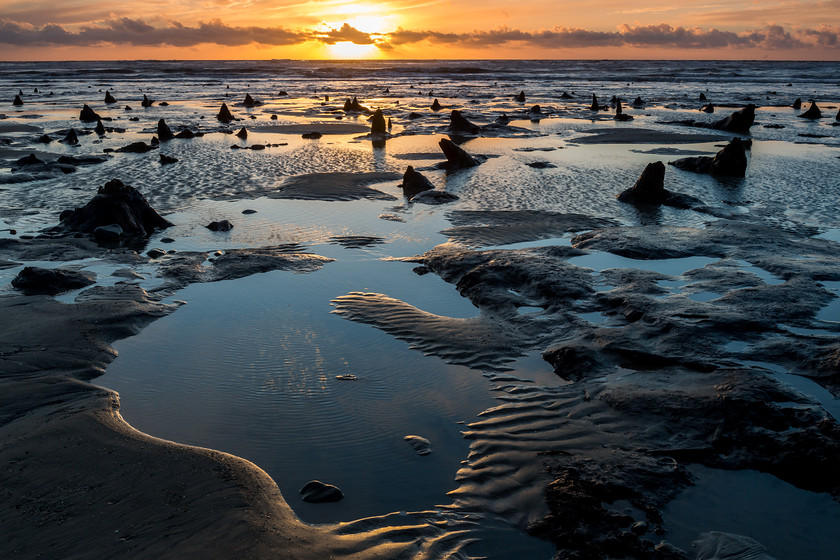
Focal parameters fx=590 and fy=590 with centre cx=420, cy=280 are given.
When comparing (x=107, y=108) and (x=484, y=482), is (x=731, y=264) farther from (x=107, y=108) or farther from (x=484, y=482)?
(x=107, y=108)

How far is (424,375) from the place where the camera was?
717 centimetres

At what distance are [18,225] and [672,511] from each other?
46.2 ft

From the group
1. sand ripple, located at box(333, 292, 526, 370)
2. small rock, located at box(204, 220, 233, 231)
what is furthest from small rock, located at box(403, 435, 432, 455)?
small rock, located at box(204, 220, 233, 231)

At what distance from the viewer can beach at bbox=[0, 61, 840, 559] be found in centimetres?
468

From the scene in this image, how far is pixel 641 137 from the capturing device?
28078mm

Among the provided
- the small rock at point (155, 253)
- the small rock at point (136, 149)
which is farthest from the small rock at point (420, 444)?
the small rock at point (136, 149)

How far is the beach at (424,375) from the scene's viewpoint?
15.4 feet

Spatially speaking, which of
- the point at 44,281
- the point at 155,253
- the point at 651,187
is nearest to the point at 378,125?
the point at 651,187

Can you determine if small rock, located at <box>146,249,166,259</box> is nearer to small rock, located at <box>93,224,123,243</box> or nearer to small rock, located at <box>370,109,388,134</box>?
small rock, located at <box>93,224,123,243</box>

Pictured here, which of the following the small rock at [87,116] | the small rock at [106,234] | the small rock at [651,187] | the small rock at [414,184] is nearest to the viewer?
the small rock at [106,234]

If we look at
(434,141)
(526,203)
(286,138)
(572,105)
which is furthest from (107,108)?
(526,203)

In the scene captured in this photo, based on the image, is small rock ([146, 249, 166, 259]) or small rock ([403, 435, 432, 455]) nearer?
small rock ([403, 435, 432, 455])

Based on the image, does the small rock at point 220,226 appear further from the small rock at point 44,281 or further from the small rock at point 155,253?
the small rock at point 44,281

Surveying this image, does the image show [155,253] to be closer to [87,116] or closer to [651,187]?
[651,187]
